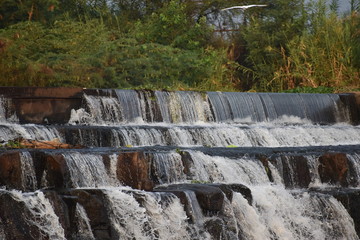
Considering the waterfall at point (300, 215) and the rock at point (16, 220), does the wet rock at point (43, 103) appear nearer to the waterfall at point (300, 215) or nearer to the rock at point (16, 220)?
the waterfall at point (300, 215)

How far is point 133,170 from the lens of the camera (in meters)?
9.11

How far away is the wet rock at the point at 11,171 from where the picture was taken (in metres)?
8.24

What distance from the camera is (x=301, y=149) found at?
→ 39.1 feet

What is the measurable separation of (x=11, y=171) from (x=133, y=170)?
1.46m

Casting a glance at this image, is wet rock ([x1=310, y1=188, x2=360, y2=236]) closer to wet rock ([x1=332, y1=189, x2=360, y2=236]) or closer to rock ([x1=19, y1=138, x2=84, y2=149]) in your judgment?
wet rock ([x1=332, y1=189, x2=360, y2=236])

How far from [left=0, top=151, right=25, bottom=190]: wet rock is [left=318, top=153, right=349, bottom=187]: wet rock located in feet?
14.5

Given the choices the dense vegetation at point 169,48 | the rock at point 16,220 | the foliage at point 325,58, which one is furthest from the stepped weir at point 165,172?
the foliage at point 325,58

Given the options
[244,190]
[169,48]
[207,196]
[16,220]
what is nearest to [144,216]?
[207,196]

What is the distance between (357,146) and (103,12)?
11.6 metres

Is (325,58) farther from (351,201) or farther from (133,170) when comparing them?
(133,170)

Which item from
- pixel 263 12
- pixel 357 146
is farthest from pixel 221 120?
pixel 263 12

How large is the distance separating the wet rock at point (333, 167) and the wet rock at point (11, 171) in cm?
441

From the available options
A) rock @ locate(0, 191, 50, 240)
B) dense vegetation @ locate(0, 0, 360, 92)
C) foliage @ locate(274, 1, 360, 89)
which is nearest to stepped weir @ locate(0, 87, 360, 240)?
rock @ locate(0, 191, 50, 240)

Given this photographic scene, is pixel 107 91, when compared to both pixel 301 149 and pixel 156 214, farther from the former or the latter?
pixel 156 214
